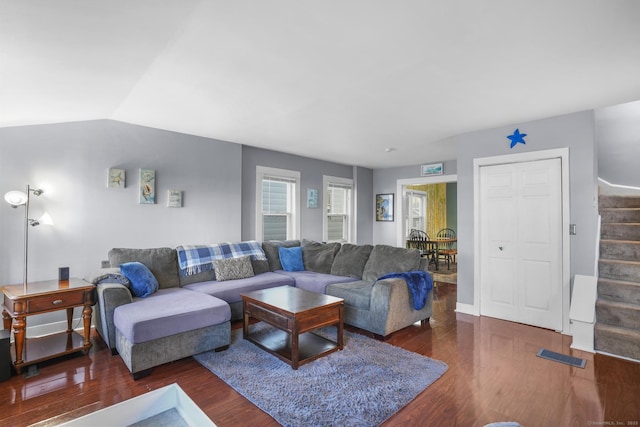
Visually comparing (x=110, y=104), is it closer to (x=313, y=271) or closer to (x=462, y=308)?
(x=313, y=271)

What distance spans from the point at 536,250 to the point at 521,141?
1.30 meters

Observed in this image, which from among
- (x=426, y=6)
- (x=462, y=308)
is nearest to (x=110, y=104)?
(x=426, y=6)

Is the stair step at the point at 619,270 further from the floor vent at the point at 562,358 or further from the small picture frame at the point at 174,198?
the small picture frame at the point at 174,198

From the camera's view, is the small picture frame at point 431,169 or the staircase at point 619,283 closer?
the staircase at point 619,283

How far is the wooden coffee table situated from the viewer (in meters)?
2.71

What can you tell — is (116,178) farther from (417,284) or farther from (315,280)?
(417,284)

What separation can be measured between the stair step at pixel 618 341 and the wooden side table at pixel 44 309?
15.4 feet

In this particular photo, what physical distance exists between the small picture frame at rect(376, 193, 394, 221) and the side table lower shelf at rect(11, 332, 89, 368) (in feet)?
18.9

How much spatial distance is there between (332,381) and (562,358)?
214 centimetres

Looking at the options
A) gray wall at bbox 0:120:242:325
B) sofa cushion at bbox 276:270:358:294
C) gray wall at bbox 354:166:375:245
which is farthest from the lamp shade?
gray wall at bbox 354:166:375:245

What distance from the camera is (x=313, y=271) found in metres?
4.73

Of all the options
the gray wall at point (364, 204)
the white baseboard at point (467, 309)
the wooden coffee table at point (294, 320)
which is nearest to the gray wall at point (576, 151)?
the white baseboard at point (467, 309)

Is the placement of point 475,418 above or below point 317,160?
below

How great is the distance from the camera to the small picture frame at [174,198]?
14.0 feet
